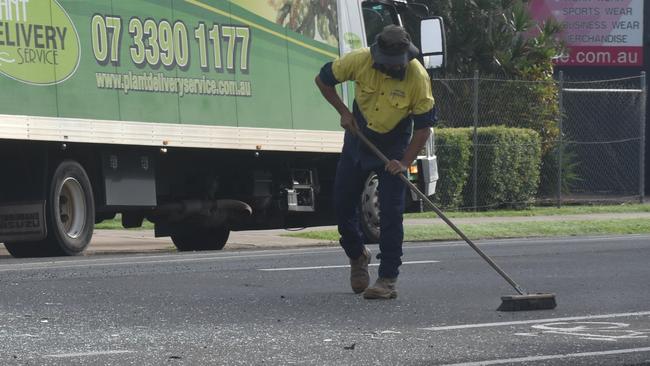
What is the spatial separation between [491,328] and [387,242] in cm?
164

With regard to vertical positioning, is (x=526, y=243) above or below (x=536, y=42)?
below

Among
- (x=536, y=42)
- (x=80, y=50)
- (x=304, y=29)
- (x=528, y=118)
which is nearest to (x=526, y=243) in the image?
(x=304, y=29)

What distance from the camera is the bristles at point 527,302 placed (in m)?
8.67

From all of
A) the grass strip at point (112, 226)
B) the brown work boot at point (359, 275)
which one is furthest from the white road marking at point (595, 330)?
the grass strip at point (112, 226)

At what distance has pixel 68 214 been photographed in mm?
14008

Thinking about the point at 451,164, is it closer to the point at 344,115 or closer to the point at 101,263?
the point at 101,263

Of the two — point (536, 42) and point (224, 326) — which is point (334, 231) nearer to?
point (536, 42)

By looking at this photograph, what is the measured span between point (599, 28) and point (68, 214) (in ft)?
61.1

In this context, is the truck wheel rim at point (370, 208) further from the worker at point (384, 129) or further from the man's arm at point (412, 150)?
the man's arm at point (412, 150)

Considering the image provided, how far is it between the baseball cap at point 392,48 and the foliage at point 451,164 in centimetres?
1415

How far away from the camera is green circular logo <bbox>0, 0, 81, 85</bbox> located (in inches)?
505

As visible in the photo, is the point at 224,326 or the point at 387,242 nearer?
the point at 224,326

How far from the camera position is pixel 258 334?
7461 mm

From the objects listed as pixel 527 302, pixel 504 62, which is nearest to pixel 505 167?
pixel 504 62
